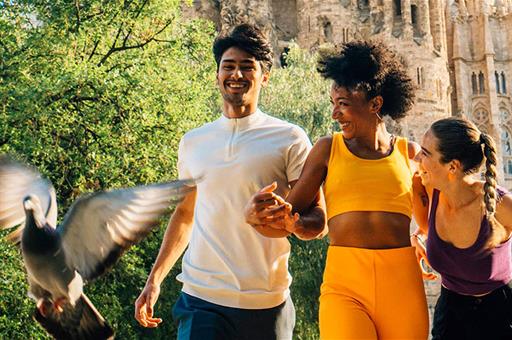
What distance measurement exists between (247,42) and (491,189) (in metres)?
1.52

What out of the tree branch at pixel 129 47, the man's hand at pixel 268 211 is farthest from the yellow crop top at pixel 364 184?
the tree branch at pixel 129 47

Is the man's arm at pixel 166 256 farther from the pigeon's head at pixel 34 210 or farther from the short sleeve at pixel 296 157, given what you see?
the pigeon's head at pixel 34 210

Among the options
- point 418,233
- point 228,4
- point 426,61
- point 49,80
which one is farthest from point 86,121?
point 426,61

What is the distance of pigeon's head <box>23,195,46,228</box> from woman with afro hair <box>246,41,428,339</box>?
88cm

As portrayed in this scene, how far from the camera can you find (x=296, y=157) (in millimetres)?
3992

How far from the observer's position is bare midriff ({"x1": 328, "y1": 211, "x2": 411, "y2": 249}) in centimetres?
351

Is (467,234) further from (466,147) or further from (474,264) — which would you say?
(466,147)

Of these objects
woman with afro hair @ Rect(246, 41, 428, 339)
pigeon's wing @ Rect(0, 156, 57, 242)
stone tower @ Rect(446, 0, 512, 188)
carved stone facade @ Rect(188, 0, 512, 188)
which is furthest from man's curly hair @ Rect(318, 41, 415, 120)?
stone tower @ Rect(446, 0, 512, 188)

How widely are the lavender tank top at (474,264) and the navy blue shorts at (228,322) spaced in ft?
2.84

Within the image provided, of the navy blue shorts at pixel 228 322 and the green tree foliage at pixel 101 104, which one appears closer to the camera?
the navy blue shorts at pixel 228 322

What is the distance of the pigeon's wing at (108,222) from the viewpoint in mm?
3291

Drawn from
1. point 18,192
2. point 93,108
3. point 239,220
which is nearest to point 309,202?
point 239,220

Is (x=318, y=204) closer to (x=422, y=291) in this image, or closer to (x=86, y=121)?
(x=422, y=291)

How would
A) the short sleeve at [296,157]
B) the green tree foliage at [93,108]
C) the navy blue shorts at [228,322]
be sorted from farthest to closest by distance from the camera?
the green tree foliage at [93,108]
the short sleeve at [296,157]
the navy blue shorts at [228,322]
